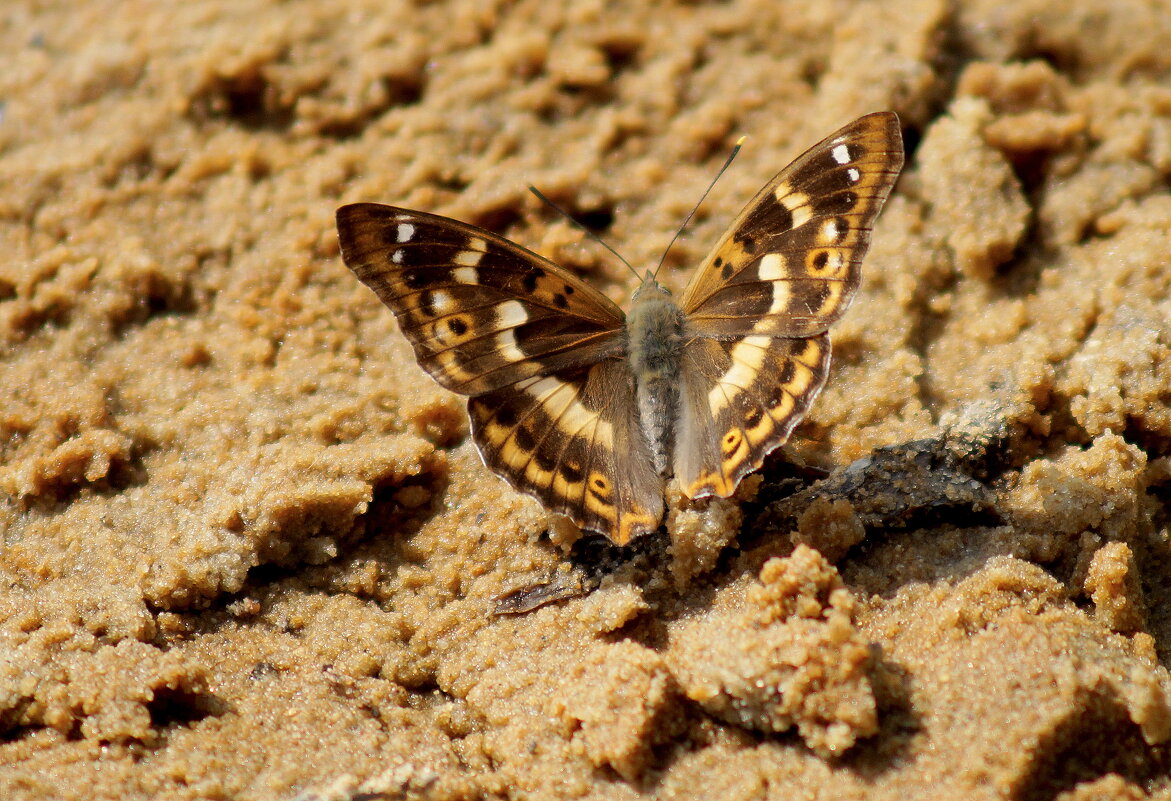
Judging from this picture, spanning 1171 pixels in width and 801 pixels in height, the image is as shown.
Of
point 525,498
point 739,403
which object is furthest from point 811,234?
point 525,498

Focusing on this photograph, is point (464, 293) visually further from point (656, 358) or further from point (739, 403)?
point (739, 403)

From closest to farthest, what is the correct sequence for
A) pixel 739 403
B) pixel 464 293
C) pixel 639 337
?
pixel 739 403, pixel 464 293, pixel 639 337

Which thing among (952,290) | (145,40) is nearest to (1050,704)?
(952,290)

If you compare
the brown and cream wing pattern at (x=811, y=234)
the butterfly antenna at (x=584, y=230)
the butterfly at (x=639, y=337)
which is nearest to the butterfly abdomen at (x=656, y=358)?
the butterfly at (x=639, y=337)

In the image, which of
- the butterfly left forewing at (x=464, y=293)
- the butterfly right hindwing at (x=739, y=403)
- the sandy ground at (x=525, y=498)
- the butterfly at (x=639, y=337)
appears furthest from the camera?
the butterfly left forewing at (x=464, y=293)

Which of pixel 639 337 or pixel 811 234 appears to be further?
pixel 639 337

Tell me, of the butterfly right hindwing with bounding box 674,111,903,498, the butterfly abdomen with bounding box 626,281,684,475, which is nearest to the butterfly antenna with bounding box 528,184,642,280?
the butterfly abdomen with bounding box 626,281,684,475

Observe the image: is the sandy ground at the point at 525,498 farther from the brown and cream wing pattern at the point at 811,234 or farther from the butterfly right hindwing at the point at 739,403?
the brown and cream wing pattern at the point at 811,234
